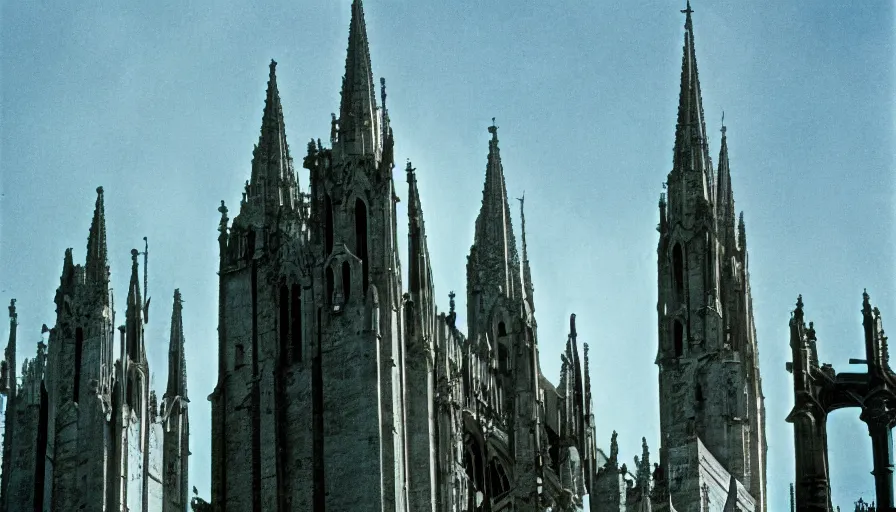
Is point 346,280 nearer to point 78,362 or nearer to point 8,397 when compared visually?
point 78,362

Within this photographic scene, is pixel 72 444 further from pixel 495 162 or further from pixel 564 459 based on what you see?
pixel 495 162

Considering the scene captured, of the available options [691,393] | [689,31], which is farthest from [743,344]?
[689,31]

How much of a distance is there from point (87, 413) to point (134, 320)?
4.07 m

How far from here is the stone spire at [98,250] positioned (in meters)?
79.2

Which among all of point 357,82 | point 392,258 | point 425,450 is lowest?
point 425,450

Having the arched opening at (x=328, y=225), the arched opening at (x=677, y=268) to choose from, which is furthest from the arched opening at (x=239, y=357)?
the arched opening at (x=677, y=268)

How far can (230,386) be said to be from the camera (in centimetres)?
8038

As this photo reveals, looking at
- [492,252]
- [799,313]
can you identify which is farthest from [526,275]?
[799,313]

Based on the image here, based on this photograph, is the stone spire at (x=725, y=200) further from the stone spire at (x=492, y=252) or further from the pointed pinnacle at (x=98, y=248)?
the pointed pinnacle at (x=98, y=248)

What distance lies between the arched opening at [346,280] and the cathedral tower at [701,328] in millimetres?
10585

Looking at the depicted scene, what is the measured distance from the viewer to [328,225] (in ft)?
265

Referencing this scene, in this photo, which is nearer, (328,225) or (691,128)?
(328,225)

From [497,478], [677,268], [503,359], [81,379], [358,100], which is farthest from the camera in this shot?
[503,359]

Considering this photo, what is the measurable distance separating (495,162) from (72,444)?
2833 cm
